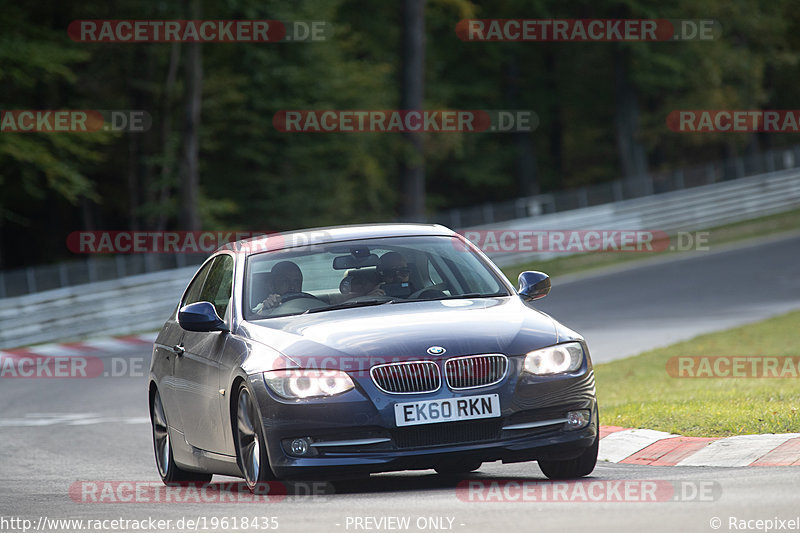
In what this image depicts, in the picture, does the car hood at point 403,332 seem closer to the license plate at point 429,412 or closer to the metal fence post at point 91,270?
the license plate at point 429,412

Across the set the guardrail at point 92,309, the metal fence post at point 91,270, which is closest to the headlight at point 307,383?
the guardrail at point 92,309

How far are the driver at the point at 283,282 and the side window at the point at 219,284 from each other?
0.32 metres

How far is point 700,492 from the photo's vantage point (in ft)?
23.1

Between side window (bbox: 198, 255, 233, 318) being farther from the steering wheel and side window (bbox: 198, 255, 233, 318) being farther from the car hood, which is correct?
the car hood

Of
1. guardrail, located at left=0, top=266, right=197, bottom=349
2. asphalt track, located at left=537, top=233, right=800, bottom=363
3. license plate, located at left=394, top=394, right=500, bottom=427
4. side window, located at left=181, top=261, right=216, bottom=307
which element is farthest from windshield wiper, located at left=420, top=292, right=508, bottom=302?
guardrail, located at left=0, top=266, right=197, bottom=349

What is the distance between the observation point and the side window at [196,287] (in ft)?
33.2

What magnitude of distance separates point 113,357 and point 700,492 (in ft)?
57.0

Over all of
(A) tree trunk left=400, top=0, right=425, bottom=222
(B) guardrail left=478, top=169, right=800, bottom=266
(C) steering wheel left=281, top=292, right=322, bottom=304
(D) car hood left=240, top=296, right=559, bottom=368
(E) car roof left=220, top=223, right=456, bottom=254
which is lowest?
(B) guardrail left=478, top=169, right=800, bottom=266

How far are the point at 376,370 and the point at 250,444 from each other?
990 millimetres

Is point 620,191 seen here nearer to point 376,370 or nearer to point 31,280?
point 31,280

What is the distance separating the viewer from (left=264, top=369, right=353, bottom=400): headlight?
767 cm

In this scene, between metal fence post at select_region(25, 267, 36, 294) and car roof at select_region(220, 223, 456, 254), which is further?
metal fence post at select_region(25, 267, 36, 294)

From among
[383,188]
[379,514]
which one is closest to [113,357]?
[379,514]

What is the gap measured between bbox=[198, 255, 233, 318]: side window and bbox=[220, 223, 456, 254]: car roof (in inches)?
5.3
